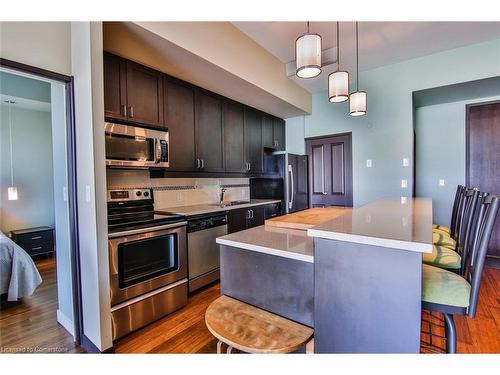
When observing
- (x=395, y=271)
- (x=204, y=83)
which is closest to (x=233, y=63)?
(x=204, y=83)

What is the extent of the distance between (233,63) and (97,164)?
1719mm

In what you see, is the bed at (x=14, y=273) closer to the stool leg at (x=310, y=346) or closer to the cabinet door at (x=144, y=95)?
the cabinet door at (x=144, y=95)

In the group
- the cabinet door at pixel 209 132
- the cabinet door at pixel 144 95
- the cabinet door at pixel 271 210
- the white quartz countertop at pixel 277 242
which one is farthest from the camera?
the cabinet door at pixel 271 210

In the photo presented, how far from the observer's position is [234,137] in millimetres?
3607

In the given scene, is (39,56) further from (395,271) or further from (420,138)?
(420,138)

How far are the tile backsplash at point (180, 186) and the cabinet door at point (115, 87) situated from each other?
595 millimetres

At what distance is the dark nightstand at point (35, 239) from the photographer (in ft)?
12.7

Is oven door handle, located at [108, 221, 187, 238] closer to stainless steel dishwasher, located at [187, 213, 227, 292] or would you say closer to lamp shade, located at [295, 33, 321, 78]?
stainless steel dishwasher, located at [187, 213, 227, 292]

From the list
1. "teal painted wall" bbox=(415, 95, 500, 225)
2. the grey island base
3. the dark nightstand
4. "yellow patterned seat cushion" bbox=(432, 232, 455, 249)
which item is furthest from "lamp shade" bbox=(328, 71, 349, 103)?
the dark nightstand

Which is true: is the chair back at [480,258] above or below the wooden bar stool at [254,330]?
above

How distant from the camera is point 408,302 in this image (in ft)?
3.13

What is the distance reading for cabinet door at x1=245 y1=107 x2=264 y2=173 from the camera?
386 centimetres

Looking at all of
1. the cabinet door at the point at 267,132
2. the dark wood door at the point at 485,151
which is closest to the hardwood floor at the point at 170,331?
the dark wood door at the point at 485,151

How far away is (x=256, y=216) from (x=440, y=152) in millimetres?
2888
